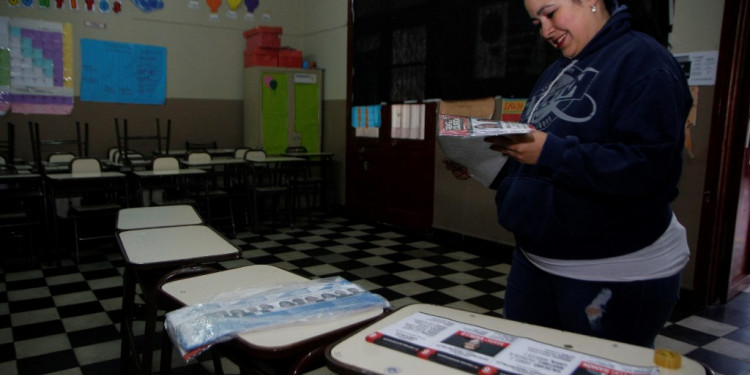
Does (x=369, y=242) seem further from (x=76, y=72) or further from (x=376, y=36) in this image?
(x=76, y=72)

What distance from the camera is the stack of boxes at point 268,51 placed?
6.66 m

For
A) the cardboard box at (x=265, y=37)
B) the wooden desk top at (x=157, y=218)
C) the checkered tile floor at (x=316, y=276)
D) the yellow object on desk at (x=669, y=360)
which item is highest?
the cardboard box at (x=265, y=37)

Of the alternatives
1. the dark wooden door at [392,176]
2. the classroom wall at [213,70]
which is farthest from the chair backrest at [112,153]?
the dark wooden door at [392,176]

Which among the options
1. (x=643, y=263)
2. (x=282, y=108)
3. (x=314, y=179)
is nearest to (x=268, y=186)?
(x=314, y=179)

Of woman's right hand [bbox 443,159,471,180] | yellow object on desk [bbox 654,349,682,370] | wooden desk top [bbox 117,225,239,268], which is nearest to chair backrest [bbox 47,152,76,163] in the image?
wooden desk top [bbox 117,225,239,268]

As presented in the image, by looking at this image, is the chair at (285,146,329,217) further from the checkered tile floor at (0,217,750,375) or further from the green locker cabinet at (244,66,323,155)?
the checkered tile floor at (0,217,750,375)

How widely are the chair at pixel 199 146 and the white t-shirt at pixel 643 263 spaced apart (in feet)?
20.2

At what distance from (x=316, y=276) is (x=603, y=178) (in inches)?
128

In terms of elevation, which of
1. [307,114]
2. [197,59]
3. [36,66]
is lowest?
[307,114]

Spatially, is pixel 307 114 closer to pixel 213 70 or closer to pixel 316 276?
pixel 213 70

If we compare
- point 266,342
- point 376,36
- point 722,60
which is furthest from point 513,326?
point 376,36

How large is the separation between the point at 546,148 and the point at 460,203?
4.11m

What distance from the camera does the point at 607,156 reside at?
98cm

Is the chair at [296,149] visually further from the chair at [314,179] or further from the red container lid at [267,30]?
the red container lid at [267,30]
